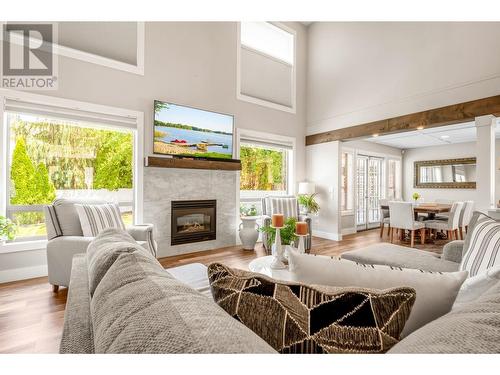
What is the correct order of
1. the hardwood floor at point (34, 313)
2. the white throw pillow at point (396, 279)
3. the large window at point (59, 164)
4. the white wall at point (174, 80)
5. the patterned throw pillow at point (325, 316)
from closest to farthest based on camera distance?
1. the patterned throw pillow at point (325, 316)
2. the white throw pillow at point (396, 279)
3. the hardwood floor at point (34, 313)
4. the large window at point (59, 164)
5. the white wall at point (174, 80)

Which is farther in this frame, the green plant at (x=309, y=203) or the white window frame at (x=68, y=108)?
the green plant at (x=309, y=203)

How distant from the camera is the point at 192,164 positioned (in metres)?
4.20

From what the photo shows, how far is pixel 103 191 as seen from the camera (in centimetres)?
371

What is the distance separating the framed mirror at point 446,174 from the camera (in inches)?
285

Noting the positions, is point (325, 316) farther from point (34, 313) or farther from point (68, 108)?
point (68, 108)

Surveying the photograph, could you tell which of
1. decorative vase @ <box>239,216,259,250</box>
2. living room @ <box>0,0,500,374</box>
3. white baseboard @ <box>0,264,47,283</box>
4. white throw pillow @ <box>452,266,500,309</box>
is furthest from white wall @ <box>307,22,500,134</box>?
white baseboard @ <box>0,264,47,283</box>

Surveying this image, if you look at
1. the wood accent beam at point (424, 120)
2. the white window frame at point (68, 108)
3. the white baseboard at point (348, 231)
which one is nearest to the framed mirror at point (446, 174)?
the white baseboard at point (348, 231)

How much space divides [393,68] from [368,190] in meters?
3.46

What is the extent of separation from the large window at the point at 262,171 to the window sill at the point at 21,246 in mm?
3077

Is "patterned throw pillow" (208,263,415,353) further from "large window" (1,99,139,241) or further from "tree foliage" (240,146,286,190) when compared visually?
"tree foliage" (240,146,286,190)

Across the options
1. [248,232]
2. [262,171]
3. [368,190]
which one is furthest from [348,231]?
[248,232]

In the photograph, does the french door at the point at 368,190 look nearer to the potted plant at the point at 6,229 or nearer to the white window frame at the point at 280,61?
the white window frame at the point at 280,61
